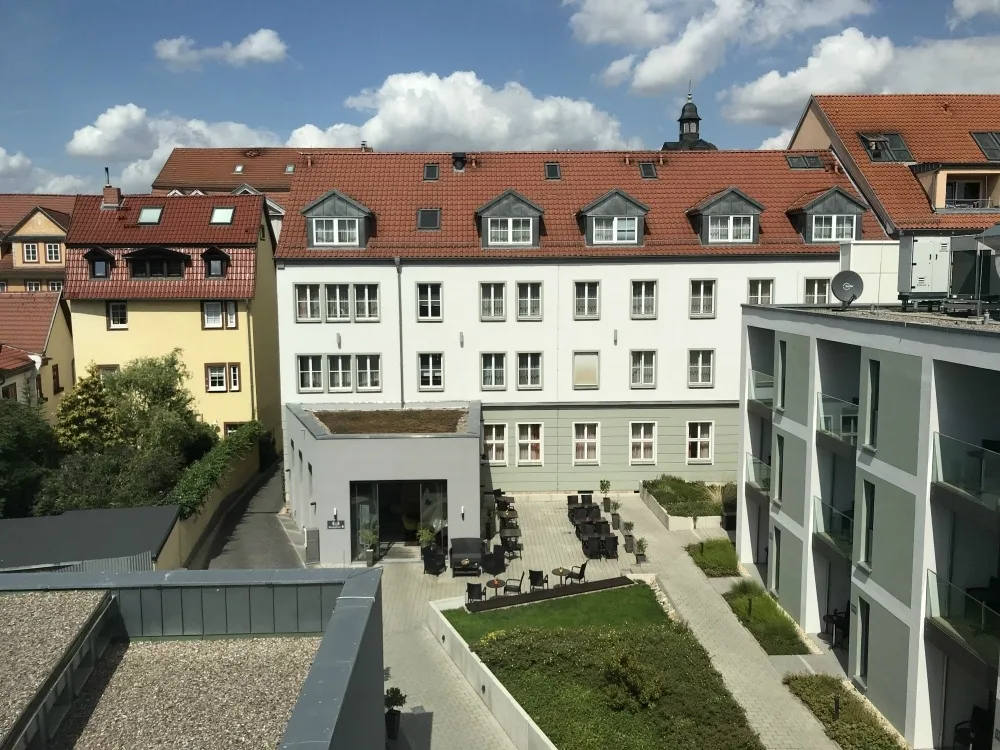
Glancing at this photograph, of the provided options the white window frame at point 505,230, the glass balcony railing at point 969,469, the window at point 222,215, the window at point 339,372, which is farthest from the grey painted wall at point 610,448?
the glass balcony railing at point 969,469

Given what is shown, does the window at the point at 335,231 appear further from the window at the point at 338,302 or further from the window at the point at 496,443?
the window at the point at 496,443

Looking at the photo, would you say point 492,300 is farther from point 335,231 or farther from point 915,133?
point 915,133

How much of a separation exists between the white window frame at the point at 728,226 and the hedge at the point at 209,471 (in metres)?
19.3

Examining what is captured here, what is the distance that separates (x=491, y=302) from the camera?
31.7 m

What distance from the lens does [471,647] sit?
61.1 ft

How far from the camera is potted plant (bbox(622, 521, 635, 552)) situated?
25.9 m

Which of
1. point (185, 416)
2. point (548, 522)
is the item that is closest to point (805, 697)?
point (548, 522)

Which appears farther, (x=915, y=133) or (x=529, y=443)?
(x=915, y=133)

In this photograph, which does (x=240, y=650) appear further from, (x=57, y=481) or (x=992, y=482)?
(x=57, y=481)

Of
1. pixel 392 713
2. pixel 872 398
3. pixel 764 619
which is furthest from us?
pixel 764 619

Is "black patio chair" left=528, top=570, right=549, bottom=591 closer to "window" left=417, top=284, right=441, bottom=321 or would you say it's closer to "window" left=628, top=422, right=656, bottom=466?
"window" left=628, top=422, right=656, bottom=466

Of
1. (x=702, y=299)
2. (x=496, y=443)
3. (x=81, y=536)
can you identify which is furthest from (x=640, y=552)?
(x=81, y=536)

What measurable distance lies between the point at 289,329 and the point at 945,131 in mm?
28870

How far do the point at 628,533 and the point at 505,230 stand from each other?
39.6ft
